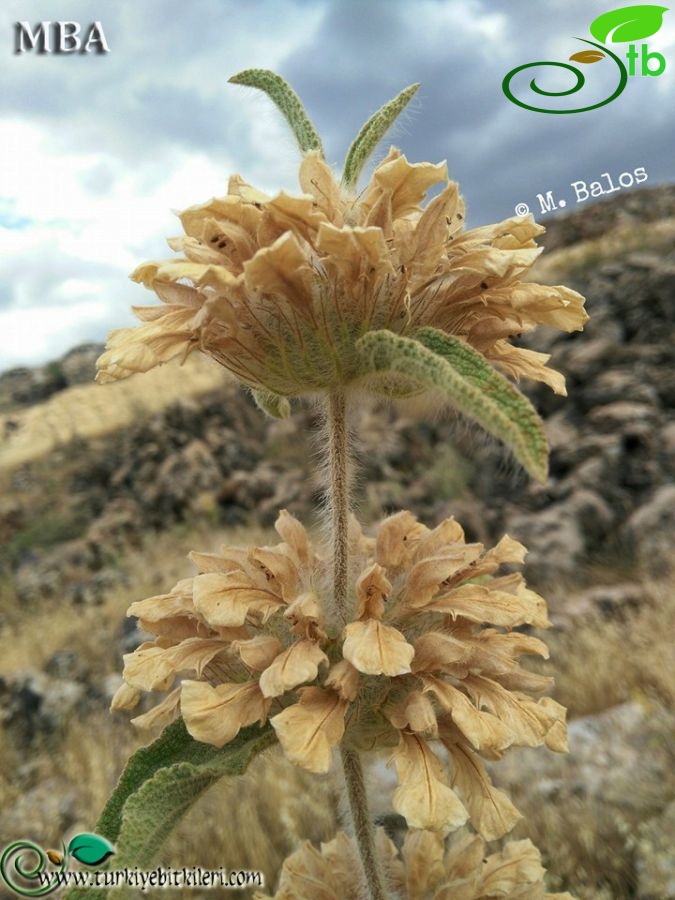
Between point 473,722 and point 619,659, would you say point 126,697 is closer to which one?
point 473,722

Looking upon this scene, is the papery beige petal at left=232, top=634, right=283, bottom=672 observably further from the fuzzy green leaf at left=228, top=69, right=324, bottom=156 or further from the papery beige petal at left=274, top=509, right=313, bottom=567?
the fuzzy green leaf at left=228, top=69, right=324, bottom=156

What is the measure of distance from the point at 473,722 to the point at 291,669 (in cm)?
20

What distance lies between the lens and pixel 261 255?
2.13 feet

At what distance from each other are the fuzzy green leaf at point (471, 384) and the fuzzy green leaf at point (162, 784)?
0.43 meters

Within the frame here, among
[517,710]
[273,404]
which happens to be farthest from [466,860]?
[273,404]

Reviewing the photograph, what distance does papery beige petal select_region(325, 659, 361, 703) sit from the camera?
2.45ft

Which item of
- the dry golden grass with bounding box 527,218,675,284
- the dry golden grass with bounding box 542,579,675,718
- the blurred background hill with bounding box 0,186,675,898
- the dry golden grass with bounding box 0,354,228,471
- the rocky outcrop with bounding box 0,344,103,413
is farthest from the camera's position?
the rocky outcrop with bounding box 0,344,103,413

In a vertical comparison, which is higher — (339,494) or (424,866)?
(339,494)

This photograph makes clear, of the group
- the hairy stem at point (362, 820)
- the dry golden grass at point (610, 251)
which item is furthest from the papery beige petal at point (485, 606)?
the dry golden grass at point (610, 251)

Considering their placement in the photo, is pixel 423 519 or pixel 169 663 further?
pixel 423 519

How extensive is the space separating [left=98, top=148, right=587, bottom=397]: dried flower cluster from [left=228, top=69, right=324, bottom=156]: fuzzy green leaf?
0.24ft

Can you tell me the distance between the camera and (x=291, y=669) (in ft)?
2.41

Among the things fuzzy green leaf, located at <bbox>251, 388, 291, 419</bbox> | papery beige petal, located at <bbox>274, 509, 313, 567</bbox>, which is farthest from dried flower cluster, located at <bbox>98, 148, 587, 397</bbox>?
papery beige petal, located at <bbox>274, 509, 313, 567</bbox>

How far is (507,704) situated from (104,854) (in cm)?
47
